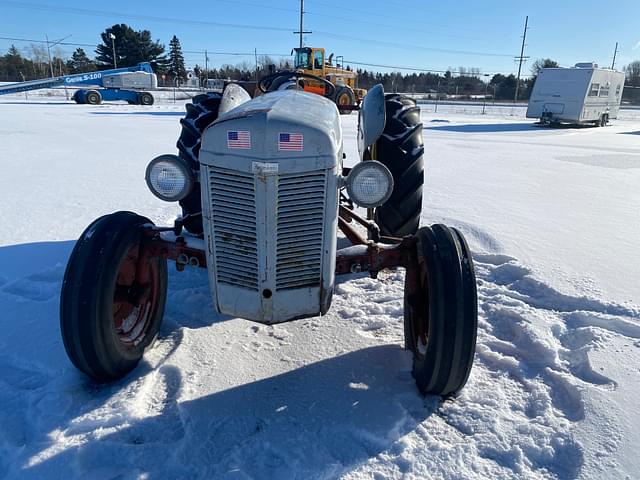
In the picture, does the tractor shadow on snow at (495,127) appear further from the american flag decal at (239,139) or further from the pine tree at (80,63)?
the pine tree at (80,63)

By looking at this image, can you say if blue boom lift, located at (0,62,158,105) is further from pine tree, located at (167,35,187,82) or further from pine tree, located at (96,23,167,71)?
pine tree, located at (167,35,187,82)

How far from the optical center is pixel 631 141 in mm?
15164

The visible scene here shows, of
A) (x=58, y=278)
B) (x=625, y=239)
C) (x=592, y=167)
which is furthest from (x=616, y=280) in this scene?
(x=592, y=167)

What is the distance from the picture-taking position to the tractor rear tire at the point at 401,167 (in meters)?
3.79

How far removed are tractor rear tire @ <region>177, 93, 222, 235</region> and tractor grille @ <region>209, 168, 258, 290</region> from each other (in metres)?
1.03

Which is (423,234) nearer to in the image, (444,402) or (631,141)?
(444,402)

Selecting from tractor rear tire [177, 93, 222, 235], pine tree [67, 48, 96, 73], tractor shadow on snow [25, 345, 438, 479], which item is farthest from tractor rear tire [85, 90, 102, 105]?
A: pine tree [67, 48, 96, 73]

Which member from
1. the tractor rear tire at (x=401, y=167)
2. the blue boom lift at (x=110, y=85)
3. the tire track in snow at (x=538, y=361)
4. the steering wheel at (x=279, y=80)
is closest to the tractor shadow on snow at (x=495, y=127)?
the steering wheel at (x=279, y=80)

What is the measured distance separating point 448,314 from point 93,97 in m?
28.2

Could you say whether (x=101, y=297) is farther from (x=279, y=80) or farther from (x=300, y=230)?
(x=279, y=80)

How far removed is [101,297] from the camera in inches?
92.4

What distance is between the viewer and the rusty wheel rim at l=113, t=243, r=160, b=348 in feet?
8.89

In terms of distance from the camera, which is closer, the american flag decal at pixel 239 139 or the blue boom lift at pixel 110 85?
the american flag decal at pixel 239 139

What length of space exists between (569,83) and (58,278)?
844 inches
